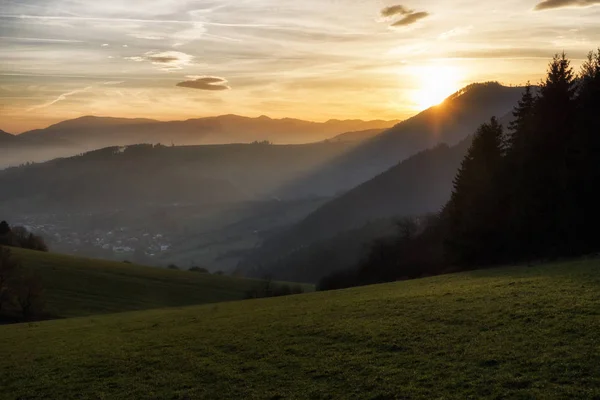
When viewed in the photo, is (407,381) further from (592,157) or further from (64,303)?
(64,303)

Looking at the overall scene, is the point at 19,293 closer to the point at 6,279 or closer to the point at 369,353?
the point at 6,279

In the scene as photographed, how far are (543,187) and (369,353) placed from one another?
3860cm

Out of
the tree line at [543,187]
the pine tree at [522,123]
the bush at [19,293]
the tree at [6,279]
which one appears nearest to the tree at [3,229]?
the tree at [6,279]

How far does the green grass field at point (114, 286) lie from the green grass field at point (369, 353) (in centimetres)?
3831

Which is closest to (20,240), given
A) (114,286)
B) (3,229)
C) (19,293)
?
(3,229)

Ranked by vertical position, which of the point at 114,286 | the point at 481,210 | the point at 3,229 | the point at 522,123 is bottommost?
the point at 114,286

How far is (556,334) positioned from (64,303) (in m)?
68.2

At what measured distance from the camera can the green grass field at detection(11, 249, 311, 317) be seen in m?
71.8

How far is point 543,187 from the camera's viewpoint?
51.7m

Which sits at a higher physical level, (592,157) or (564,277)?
(592,157)

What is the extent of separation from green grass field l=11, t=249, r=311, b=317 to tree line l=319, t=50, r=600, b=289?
45.5m

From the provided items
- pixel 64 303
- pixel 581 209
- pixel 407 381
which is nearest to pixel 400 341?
pixel 407 381

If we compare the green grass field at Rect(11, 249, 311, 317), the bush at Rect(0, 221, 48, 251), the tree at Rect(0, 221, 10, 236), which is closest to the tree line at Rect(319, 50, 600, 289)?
the green grass field at Rect(11, 249, 311, 317)

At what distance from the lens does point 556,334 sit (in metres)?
19.4
